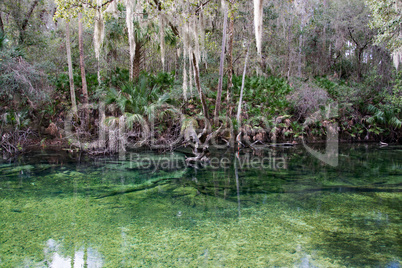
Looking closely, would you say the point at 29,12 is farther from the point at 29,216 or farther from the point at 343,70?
the point at 343,70

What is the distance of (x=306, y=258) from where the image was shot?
9.12 ft

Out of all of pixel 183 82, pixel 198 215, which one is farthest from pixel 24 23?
pixel 198 215

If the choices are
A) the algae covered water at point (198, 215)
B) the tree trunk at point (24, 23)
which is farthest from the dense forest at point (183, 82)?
the algae covered water at point (198, 215)

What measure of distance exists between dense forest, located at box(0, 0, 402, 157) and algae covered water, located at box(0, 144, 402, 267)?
247 centimetres

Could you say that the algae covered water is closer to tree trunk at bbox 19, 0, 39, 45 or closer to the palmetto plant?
the palmetto plant

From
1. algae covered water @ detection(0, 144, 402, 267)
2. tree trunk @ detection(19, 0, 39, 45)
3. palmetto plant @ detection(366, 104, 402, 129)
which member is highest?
tree trunk @ detection(19, 0, 39, 45)

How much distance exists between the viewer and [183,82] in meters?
8.84

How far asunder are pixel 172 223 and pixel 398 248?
8.43 feet

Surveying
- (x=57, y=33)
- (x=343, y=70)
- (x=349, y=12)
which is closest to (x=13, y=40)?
(x=57, y=33)

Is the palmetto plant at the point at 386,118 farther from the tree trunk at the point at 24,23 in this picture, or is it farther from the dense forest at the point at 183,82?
the tree trunk at the point at 24,23

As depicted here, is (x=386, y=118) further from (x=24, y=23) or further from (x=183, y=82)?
(x=24, y=23)

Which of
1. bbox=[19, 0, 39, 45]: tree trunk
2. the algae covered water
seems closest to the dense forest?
bbox=[19, 0, 39, 45]: tree trunk

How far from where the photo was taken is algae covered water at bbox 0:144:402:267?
2.84 meters

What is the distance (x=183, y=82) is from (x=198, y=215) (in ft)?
18.6
